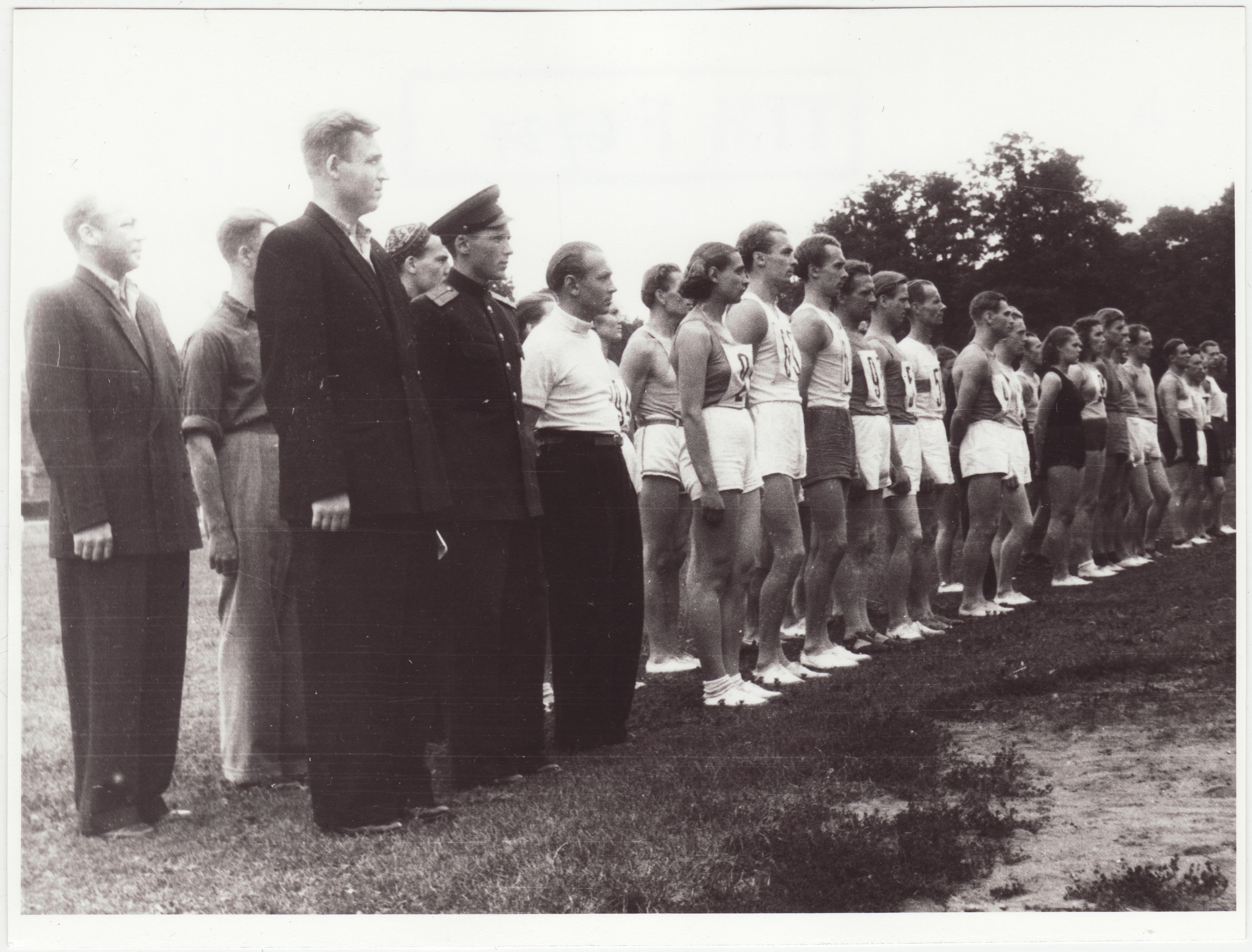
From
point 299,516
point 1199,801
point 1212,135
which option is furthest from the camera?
point 1212,135

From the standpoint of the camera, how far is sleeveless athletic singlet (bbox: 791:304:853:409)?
7059mm

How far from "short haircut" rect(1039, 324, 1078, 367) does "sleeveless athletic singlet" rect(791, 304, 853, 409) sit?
7.51 feet

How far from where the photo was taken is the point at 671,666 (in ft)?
23.5

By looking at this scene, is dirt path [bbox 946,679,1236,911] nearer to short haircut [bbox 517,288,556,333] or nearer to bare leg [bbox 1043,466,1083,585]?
short haircut [bbox 517,288,556,333]

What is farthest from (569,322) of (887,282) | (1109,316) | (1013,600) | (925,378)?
(1013,600)

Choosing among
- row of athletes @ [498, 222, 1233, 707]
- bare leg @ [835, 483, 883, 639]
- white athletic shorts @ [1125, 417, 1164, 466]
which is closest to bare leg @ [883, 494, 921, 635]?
row of athletes @ [498, 222, 1233, 707]

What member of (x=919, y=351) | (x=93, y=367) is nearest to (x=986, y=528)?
(x=919, y=351)

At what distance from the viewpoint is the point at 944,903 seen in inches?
177

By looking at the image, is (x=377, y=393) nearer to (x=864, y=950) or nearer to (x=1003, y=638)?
(x=864, y=950)

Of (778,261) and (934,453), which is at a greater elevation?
(778,261)

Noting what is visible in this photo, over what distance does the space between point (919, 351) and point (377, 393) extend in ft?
14.7

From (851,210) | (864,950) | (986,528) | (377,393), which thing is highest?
(851,210)

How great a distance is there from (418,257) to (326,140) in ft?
2.60

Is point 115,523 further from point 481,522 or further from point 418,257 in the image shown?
point 418,257
